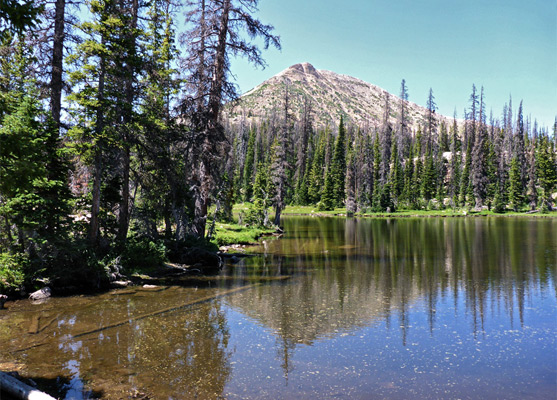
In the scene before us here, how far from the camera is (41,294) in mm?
14172

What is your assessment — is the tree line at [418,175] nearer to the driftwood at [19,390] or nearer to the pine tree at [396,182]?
the pine tree at [396,182]

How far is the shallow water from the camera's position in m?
7.78

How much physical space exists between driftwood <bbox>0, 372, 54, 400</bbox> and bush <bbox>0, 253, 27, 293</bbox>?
9.18 metres

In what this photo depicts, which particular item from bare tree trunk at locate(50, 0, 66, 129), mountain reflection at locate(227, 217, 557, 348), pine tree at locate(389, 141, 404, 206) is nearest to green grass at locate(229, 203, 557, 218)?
pine tree at locate(389, 141, 404, 206)

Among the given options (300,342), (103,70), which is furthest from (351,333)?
(103,70)

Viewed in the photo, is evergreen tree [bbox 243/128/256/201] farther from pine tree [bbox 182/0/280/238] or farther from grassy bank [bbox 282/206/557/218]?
pine tree [bbox 182/0/280/238]

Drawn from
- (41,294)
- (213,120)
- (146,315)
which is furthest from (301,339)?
(213,120)

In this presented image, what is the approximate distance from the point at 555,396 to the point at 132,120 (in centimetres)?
1785

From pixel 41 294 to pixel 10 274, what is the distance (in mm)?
1316

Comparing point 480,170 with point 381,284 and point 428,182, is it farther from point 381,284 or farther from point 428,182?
point 381,284

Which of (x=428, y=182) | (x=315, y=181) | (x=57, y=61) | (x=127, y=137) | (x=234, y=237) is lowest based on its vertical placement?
(x=234, y=237)

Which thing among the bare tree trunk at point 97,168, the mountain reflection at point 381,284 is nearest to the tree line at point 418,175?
the mountain reflection at point 381,284

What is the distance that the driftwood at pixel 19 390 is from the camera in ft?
18.8

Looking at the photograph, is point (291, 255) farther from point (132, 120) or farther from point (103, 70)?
point (103, 70)
